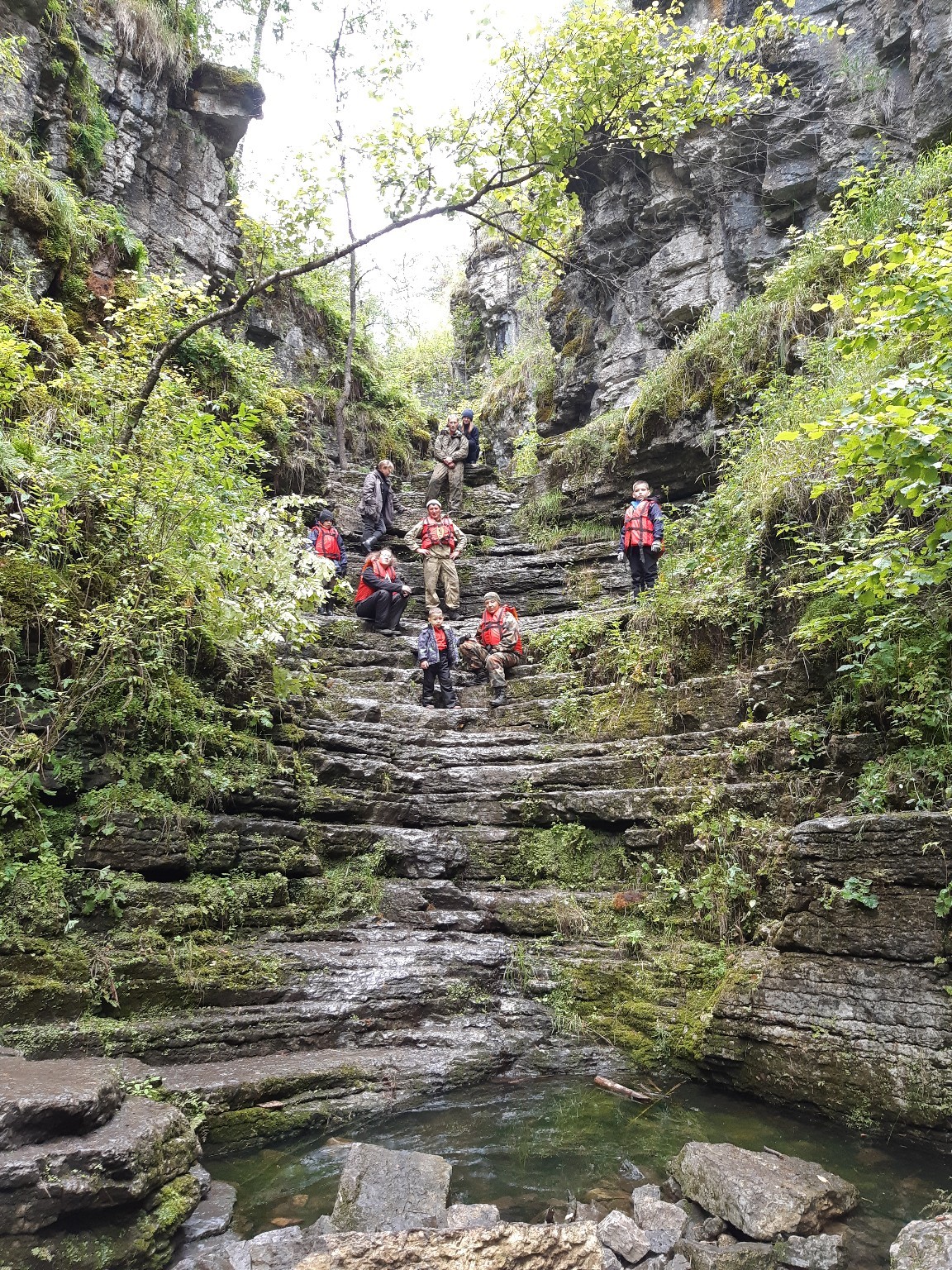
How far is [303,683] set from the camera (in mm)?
9398

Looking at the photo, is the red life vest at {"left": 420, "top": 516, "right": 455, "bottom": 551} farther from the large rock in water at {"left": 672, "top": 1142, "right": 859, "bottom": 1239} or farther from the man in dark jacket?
the large rock in water at {"left": 672, "top": 1142, "right": 859, "bottom": 1239}

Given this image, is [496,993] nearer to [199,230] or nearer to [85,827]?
[85,827]

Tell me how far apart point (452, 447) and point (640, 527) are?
798cm

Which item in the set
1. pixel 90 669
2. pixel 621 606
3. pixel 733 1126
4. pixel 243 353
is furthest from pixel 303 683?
pixel 243 353

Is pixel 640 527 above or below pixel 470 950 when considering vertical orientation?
above

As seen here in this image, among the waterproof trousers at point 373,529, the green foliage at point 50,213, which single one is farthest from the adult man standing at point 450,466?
the green foliage at point 50,213

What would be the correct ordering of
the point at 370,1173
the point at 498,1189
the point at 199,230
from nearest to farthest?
1. the point at 370,1173
2. the point at 498,1189
3. the point at 199,230

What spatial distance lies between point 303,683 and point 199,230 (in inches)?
568

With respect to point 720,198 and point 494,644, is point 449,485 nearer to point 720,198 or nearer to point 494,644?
point 494,644

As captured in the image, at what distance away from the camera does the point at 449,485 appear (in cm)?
1886

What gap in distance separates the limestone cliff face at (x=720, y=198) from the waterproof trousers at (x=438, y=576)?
4755 millimetres

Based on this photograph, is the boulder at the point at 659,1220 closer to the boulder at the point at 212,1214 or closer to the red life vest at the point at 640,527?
the boulder at the point at 212,1214

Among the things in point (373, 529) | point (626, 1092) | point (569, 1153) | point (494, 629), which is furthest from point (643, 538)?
point (569, 1153)

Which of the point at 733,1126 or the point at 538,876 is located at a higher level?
the point at 538,876
